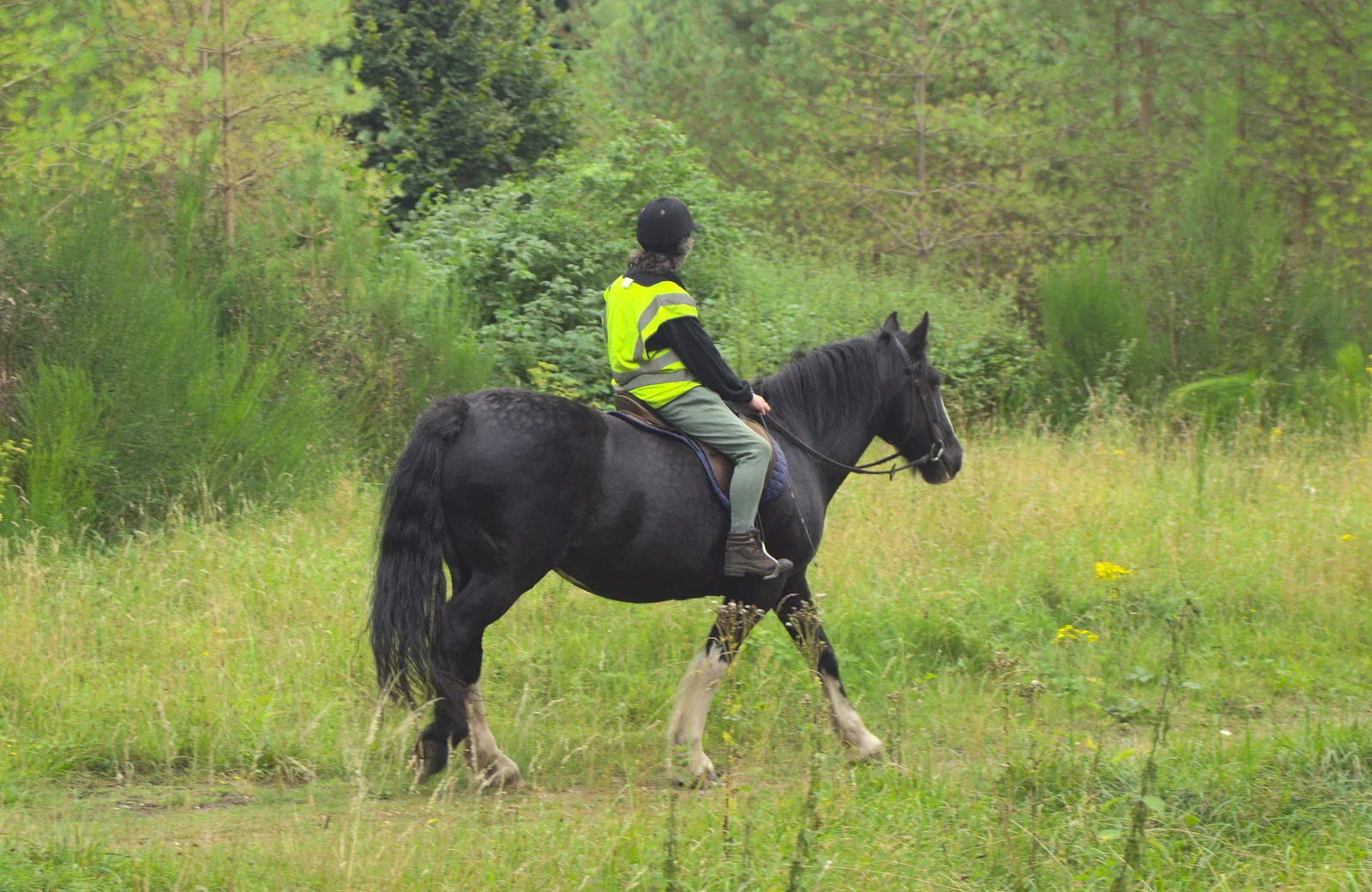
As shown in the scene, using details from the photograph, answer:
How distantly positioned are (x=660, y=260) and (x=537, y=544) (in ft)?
4.50

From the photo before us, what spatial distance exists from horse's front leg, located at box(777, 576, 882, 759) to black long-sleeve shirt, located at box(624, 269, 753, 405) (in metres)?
1.12

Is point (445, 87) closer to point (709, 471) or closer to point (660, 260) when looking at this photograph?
point (660, 260)

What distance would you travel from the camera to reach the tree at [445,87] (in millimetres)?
18172

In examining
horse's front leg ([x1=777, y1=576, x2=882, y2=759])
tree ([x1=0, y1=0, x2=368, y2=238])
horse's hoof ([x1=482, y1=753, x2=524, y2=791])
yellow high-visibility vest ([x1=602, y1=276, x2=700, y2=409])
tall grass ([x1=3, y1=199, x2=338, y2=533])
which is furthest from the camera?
tree ([x1=0, y1=0, x2=368, y2=238])

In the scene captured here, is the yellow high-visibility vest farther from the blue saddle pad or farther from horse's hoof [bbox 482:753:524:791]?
horse's hoof [bbox 482:753:524:791]

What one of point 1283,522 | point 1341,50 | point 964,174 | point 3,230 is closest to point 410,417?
point 3,230

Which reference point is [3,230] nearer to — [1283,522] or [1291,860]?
[1291,860]

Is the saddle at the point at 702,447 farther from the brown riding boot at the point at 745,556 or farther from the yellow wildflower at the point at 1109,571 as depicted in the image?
the yellow wildflower at the point at 1109,571

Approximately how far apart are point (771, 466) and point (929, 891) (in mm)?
2184

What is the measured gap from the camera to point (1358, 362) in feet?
42.2

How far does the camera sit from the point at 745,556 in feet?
18.2

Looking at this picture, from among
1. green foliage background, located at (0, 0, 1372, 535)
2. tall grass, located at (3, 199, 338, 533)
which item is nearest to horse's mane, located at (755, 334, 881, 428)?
green foliage background, located at (0, 0, 1372, 535)

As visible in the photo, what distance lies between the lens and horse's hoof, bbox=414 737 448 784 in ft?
17.0

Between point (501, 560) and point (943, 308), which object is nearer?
point (501, 560)
